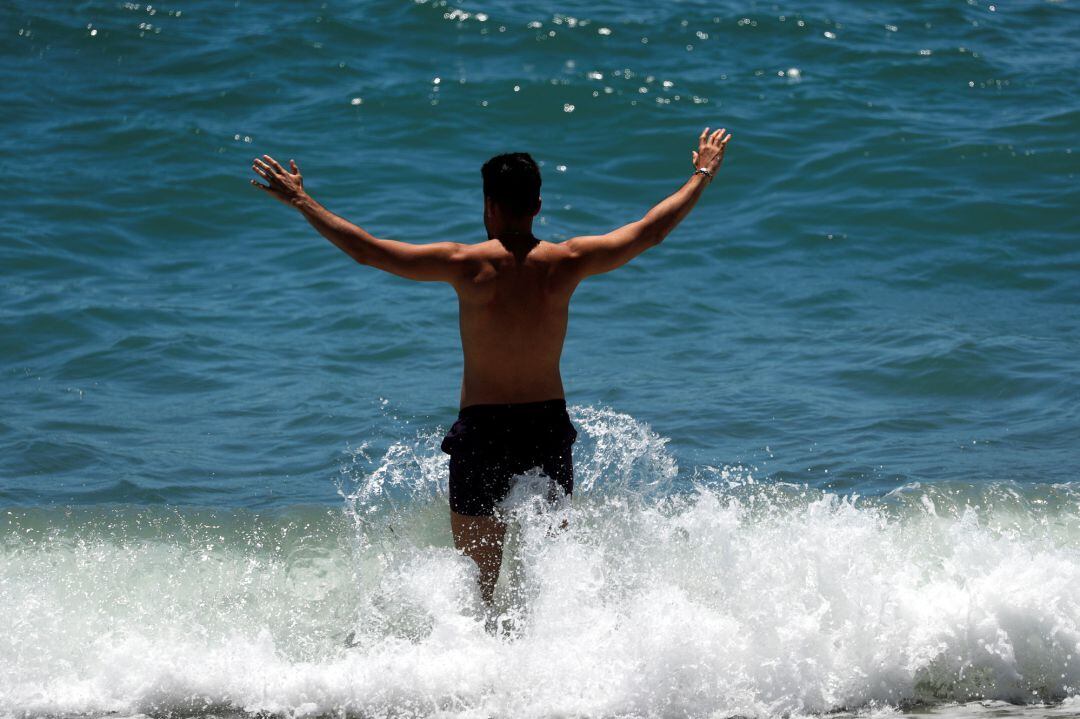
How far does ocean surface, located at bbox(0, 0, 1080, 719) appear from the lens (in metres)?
4.33

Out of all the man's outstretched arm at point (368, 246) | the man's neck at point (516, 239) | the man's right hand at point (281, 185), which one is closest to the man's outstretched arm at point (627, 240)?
the man's neck at point (516, 239)

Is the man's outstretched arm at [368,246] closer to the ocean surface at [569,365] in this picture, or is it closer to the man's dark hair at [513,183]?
the man's dark hair at [513,183]

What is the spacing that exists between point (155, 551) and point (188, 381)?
2663mm

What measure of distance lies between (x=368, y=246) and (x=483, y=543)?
1.12 m

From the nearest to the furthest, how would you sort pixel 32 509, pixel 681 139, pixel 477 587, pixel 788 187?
pixel 477 587, pixel 32 509, pixel 788 187, pixel 681 139

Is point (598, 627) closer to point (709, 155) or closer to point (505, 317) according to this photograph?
point (505, 317)

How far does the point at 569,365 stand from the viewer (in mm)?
8180

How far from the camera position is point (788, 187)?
11312 millimetres

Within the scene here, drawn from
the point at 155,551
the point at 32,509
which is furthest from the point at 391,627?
the point at 32,509

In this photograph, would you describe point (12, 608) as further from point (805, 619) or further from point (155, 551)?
point (805, 619)

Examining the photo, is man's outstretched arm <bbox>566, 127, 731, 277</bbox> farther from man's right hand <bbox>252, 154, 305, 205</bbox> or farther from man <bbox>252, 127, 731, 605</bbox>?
man's right hand <bbox>252, 154, 305, 205</bbox>

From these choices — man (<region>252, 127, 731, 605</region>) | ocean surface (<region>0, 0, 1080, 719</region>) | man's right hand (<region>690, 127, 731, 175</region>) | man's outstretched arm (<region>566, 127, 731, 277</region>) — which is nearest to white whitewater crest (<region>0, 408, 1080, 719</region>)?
ocean surface (<region>0, 0, 1080, 719</region>)

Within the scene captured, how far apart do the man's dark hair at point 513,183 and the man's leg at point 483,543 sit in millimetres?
1051

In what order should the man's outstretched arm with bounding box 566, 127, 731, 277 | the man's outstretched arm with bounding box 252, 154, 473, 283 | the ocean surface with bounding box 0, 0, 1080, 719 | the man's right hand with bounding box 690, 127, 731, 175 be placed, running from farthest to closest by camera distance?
the man's right hand with bounding box 690, 127, 731, 175 < the ocean surface with bounding box 0, 0, 1080, 719 < the man's outstretched arm with bounding box 566, 127, 731, 277 < the man's outstretched arm with bounding box 252, 154, 473, 283
